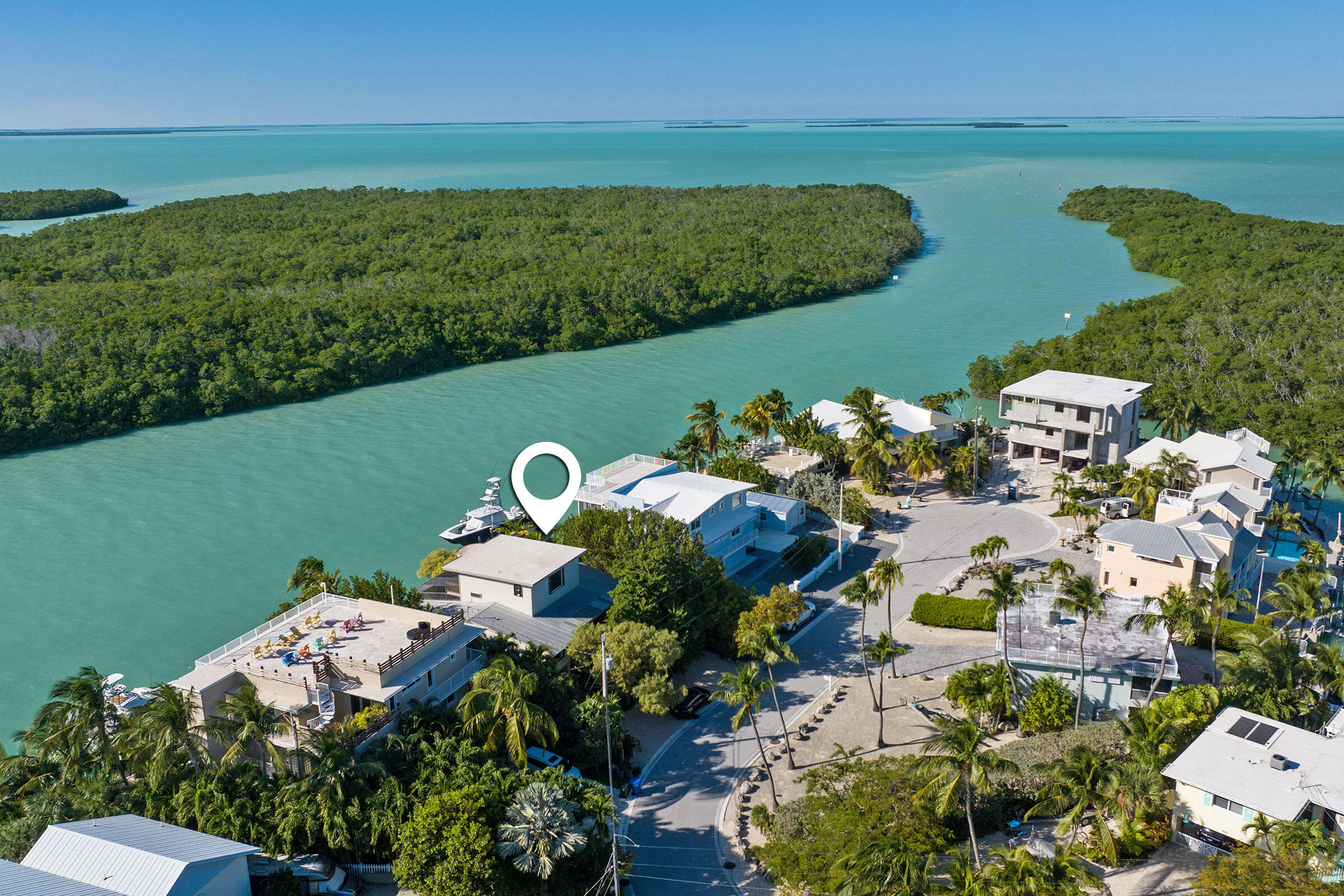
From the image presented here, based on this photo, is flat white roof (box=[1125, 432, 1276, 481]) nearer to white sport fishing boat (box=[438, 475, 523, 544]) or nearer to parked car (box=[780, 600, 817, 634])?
parked car (box=[780, 600, 817, 634])

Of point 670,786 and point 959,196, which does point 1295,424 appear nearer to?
point 670,786

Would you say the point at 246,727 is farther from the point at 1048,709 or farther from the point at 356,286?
the point at 356,286

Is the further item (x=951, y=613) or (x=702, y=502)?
(x=702, y=502)

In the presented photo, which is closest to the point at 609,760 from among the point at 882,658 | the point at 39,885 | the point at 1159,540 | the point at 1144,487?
the point at 882,658

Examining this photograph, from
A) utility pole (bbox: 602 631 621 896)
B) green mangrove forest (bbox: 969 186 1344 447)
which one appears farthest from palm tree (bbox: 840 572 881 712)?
green mangrove forest (bbox: 969 186 1344 447)

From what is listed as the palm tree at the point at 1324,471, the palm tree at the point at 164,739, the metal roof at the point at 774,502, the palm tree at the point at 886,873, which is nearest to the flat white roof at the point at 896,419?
the metal roof at the point at 774,502

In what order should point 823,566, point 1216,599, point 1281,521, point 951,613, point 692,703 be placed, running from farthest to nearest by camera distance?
1. point 823,566
2. point 1281,521
3. point 951,613
4. point 692,703
5. point 1216,599
